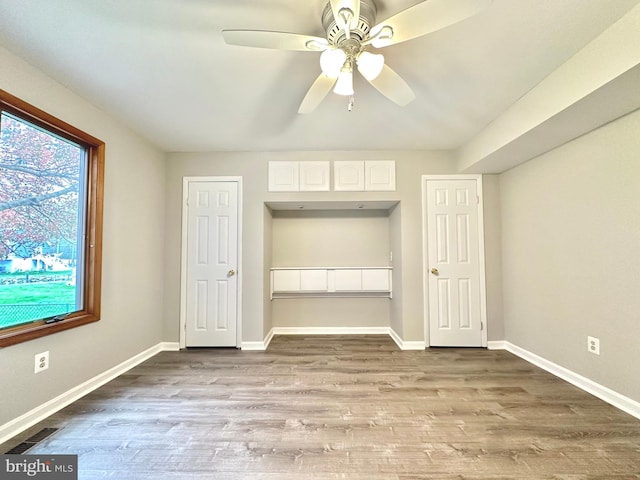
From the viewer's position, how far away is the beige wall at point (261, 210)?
3500 mm

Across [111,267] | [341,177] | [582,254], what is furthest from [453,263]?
[111,267]

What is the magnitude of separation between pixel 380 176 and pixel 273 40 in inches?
90.9

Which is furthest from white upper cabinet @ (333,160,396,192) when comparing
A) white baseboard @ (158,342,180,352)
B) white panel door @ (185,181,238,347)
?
white baseboard @ (158,342,180,352)

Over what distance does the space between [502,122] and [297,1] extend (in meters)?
2.12

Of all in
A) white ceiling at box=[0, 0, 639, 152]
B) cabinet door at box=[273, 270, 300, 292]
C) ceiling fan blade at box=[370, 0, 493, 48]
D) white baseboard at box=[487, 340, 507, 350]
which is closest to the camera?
ceiling fan blade at box=[370, 0, 493, 48]

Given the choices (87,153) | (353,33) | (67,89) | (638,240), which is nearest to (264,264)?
(87,153)

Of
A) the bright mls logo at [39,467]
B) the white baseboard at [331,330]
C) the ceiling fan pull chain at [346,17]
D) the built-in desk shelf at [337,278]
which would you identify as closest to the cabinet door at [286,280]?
the built-in desk shelf at [337,278]

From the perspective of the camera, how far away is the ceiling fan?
1.28m

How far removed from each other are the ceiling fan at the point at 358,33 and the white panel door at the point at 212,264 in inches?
89.1

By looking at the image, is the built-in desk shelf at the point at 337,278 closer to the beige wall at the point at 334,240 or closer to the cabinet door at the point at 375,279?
the cabinet door at the point at 375,279

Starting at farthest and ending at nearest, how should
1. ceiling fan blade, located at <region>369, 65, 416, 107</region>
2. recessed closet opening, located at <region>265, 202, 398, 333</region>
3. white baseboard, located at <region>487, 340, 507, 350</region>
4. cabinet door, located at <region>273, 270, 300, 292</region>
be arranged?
recessed closet opening, located at <region>265, 202, 398, 333</region>
cabinet door, located at <region>273, 270, 300, 292</region>
white baseboard, located at <region>487, 340, 507, 350</region>
ceiling fan blade, located at <region>369, 65, 416, 107</region>

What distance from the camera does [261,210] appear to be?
3.54 metres

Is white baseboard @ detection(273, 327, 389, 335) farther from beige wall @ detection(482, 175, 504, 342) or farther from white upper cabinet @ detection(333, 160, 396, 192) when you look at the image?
white upper cabinet @ detection(333, 160, 396, 192)

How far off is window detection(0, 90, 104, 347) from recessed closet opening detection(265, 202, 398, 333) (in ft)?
6.86
